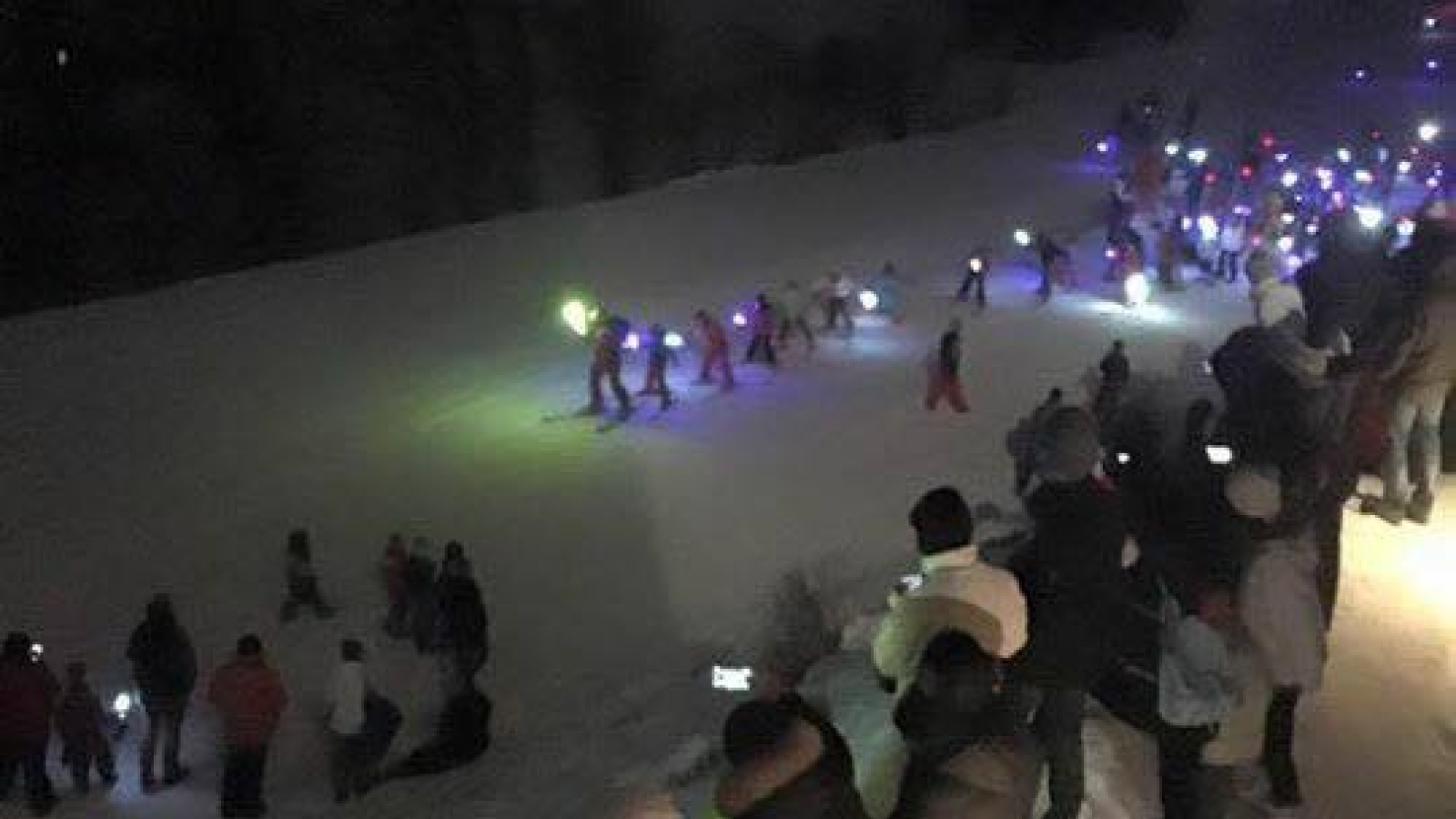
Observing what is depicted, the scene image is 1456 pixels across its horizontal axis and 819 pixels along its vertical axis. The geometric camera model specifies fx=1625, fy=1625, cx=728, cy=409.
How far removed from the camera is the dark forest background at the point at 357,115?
2214cm

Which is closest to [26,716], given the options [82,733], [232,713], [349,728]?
[82,733]

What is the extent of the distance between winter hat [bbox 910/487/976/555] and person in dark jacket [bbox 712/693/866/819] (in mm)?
1057

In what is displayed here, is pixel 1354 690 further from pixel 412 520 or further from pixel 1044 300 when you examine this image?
pixel 1044 300

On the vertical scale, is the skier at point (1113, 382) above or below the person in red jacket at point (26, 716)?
above

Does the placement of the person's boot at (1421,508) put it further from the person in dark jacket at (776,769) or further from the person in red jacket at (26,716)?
the person in red jacket at (26,716)

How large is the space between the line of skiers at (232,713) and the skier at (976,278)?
10.8 metres

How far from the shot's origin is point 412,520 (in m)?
12.5

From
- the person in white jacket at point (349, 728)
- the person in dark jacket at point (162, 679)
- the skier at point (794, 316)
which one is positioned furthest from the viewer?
the skier at point (794, 316)

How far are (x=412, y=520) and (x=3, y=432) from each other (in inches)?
218

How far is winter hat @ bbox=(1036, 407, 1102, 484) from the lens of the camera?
5.41m

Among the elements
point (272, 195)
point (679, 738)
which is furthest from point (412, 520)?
point (272, 195)

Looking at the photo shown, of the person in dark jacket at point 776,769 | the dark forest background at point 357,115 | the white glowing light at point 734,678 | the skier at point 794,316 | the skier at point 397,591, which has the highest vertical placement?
the dark forest background at point 357,115

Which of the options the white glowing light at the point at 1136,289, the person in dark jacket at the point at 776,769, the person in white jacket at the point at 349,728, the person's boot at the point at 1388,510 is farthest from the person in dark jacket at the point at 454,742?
the white glowing light at the point at 1136,289

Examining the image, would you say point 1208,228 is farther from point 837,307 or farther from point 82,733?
point 82,733
